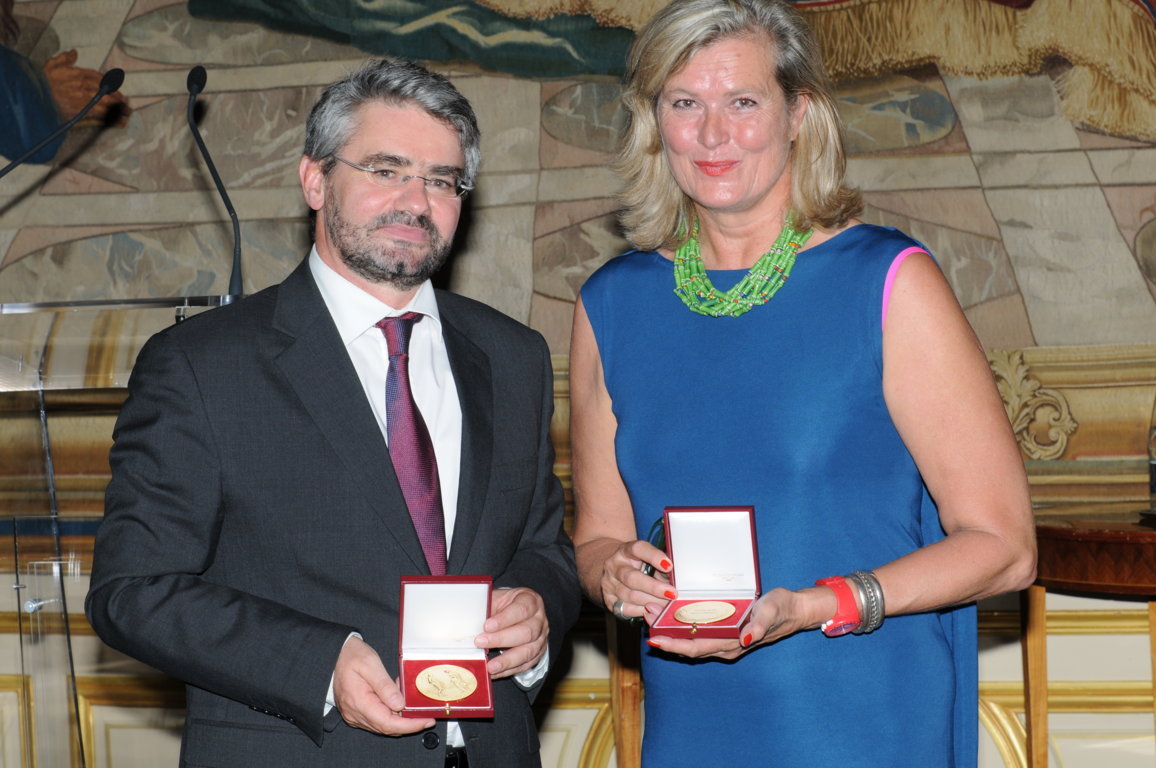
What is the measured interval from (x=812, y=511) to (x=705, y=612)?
1.09 ft

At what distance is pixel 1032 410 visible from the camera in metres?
4.34

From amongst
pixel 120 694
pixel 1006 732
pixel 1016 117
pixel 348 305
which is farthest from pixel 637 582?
pixel 1016 117

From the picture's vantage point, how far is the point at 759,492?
82.3 inches

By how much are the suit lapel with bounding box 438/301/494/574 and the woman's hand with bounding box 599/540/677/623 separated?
9.8 inches

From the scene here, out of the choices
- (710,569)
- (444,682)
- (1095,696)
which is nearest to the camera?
(444,682)

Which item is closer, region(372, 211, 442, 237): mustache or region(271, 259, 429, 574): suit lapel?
region(271, 259, 429, 574): suit lapel

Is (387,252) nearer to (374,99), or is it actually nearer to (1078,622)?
(374,99)

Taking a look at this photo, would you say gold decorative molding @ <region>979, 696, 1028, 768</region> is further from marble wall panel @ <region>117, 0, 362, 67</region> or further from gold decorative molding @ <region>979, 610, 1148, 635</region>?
marble wall panel @ <region>117, 0, 362, 67</region>

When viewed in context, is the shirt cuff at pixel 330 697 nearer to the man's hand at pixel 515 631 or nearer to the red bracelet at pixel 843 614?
the man's hand at pixel 515 631

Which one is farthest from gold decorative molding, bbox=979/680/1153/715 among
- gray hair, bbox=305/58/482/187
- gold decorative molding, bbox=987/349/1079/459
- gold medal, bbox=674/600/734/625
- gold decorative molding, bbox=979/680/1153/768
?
gray hair, bbox=305/58/482/187

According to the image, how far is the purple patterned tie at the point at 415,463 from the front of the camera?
206 centimetres

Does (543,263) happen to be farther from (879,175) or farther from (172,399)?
(172,399)

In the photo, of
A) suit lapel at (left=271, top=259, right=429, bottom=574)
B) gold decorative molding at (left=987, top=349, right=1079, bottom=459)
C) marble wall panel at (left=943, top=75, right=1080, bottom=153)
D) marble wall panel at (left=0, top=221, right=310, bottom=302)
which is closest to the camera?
suit lapel at (left=271, top=259, right=429, bottom=574)

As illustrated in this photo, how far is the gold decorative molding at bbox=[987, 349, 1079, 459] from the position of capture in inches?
170
